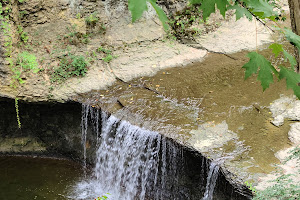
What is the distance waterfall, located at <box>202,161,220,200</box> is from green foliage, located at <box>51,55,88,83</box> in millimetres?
3595

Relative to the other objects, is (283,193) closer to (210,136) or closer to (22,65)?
(210,136)

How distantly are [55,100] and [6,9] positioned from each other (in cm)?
213

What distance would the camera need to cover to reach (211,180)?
4898 mm

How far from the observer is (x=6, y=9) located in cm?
673

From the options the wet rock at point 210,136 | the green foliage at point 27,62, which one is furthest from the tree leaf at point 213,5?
the green foliage at point 27,62

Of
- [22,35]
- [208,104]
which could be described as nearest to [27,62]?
[22,35]

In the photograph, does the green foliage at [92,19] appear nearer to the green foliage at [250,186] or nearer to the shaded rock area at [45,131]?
the shaded rock area at [45,131]

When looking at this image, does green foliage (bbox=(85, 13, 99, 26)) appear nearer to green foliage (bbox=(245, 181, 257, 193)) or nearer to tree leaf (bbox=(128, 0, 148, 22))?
green foliage (bbox=(245, 181, 257, 193))

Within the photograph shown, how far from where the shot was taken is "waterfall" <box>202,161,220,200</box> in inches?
188

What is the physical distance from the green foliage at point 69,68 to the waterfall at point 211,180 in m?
3.59

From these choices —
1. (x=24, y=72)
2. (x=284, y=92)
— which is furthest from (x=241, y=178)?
(x=24, y=72)

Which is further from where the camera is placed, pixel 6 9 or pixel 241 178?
pixel 6 9

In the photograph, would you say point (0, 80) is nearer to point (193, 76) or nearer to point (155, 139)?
point (155, 139)

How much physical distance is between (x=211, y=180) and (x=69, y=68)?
3.95m
